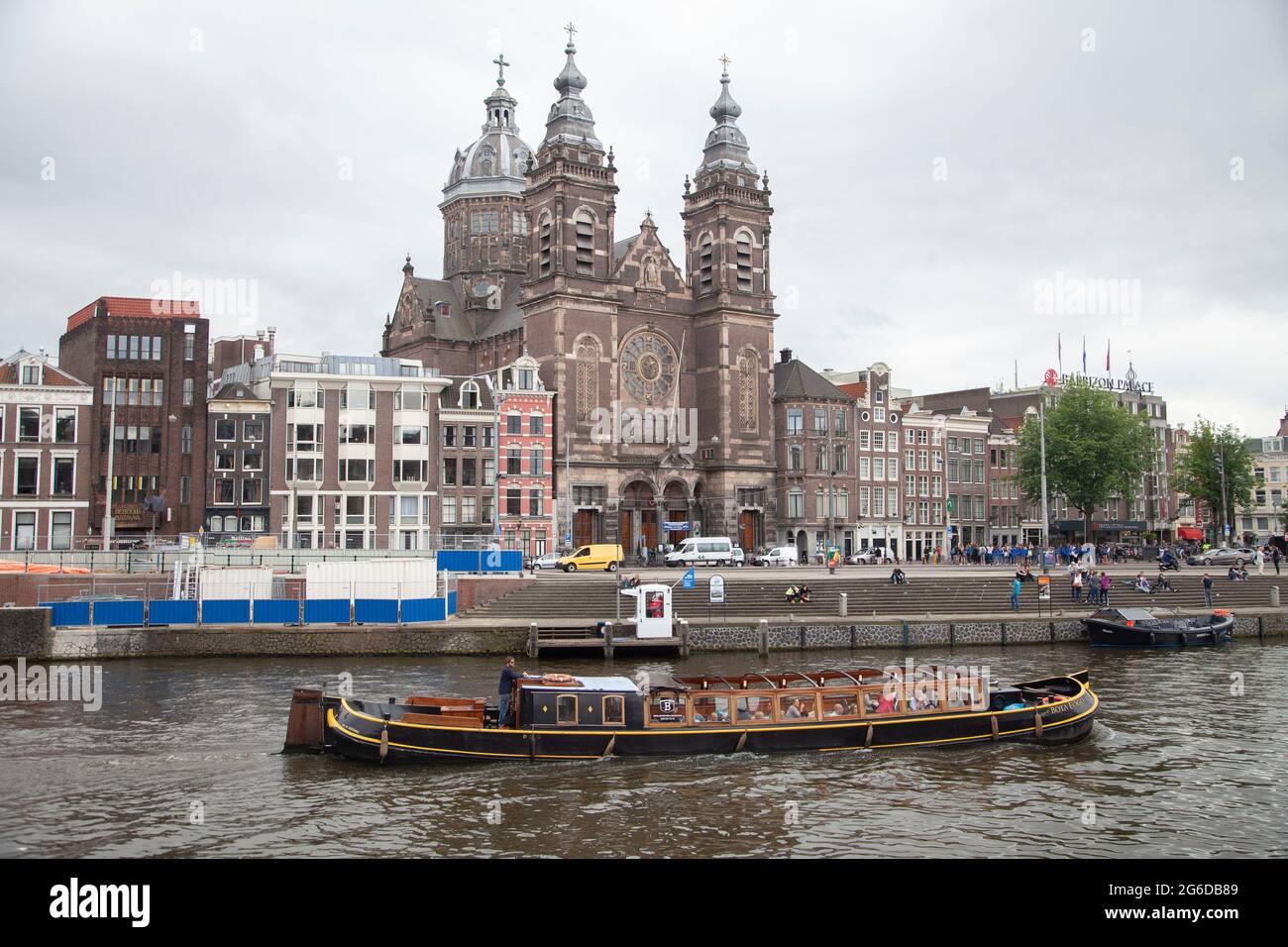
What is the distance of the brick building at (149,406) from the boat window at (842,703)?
60.3 m

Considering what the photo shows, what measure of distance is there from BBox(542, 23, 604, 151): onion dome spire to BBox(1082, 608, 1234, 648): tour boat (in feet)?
180

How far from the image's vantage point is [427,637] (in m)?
47.5

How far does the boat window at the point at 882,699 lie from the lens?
1152 inches

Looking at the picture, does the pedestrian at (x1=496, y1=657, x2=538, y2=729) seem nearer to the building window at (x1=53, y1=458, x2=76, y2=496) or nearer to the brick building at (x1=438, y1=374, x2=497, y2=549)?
the brick building at (x1=438, y1=374, x2=497, y2=549)

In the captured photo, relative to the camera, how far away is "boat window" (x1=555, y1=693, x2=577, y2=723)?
27734mm

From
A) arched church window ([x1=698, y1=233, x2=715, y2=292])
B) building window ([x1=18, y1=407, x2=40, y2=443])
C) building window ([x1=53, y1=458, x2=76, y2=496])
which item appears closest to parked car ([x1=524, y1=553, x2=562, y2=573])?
building window ([x1=53, y1=458, x2=76, y2=496])

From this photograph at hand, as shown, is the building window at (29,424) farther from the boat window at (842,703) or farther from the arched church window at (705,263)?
the boat window at (842,703)

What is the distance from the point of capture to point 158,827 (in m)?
22.1

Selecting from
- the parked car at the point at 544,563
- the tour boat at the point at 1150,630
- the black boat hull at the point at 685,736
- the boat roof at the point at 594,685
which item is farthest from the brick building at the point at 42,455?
the tour boat at the point at 1150,630

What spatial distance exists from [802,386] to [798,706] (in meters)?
67.3

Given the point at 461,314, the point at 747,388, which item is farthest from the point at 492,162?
the point at 747,388

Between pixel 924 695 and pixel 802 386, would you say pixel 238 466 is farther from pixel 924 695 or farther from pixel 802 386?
pixel 924 695
